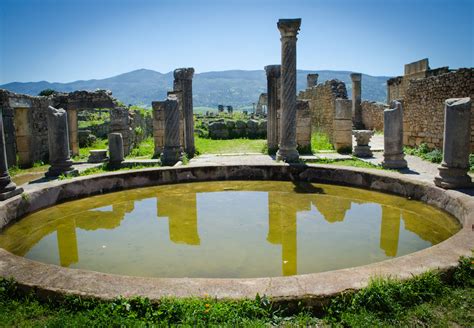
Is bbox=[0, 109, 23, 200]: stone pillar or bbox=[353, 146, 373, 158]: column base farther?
bbox=[353, 146, 373, 158]: column base

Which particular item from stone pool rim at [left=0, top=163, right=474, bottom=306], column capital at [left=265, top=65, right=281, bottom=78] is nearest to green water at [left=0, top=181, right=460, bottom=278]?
stone pool rim at [left=0, top=163, right=474, bottom=306]

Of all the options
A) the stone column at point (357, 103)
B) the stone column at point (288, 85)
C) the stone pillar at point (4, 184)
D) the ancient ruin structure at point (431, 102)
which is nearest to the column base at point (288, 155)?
the stone column at point (288, 85)

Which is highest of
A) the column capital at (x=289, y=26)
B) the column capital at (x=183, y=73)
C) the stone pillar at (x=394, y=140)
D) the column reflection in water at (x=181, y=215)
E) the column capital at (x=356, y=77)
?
the column capital at (x=289, y=26)

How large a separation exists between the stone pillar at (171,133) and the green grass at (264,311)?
840cm

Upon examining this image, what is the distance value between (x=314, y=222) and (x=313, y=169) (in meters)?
3.38

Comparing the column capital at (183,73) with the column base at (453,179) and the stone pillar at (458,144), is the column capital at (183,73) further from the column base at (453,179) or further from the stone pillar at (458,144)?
the column base at (453,179)

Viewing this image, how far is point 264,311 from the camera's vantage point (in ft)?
9.72

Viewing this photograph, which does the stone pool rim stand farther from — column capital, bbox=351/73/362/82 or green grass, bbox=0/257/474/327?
column capital, bbox=351/73/362/82

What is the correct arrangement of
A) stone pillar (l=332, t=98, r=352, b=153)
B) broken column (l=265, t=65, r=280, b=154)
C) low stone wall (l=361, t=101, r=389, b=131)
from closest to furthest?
stone pillar (l=332, t=98, r=352, b=153) → broken column (l=265, t=65, r=280, b=154) → low stone wall (l=361, t=101, r=389, b=131)

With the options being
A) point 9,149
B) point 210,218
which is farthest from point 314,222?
point 9,149

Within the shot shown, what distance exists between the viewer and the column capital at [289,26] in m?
11.1

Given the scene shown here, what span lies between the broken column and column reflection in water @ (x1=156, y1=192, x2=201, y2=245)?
21.7 ft

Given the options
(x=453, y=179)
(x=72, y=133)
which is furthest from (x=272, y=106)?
(x=72, y=133)

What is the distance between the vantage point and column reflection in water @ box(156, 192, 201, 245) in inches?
218
